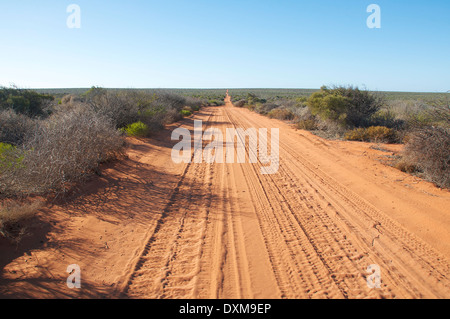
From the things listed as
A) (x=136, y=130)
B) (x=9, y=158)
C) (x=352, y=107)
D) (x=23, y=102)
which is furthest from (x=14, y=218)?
(x=352, y=107)

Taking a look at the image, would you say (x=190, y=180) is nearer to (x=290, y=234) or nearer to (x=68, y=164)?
(x=68, y=164)

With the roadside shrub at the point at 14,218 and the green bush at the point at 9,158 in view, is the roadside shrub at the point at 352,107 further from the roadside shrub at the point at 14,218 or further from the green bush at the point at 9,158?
the roadside shrub at the point at 14,218

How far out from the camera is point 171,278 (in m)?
3.27

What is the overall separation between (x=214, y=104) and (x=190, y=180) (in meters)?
38.3

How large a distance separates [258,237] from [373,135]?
1012 cm

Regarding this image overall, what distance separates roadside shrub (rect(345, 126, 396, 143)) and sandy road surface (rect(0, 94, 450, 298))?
4857mm

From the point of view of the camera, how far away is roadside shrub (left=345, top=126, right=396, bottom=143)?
1138 cm

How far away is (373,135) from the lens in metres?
11.8

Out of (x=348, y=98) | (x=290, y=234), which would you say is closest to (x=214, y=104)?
(x=348, y=98)

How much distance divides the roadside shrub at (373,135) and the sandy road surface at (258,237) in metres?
4.86

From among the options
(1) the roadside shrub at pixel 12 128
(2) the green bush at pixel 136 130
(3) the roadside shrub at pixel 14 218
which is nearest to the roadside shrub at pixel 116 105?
(2) the green bush at pixel 136 130

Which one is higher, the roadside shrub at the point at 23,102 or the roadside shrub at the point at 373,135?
the roadside shrub at the point at 23,102

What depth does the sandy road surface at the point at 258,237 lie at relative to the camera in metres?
3.13

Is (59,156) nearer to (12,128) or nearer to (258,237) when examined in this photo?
(12,128)
